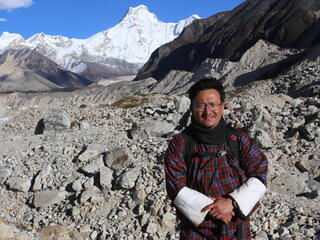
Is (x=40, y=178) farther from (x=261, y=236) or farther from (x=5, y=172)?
(x=261, y=236)

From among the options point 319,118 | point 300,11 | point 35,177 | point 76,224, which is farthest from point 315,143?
point 300,11

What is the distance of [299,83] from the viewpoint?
2934cm

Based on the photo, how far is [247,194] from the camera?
10.6 ft

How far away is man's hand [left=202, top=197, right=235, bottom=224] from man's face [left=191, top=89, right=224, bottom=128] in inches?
25.8

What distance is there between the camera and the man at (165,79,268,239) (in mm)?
3330

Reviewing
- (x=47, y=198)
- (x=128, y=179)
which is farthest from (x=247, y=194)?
(x=47, y=198)

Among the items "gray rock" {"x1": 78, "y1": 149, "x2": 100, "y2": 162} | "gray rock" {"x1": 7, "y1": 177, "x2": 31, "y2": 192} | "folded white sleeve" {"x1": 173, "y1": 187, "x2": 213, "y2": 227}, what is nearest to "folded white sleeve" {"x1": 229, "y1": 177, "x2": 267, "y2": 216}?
"folded white sleeve" {"x1": 173, "y1": 187, "x2": 213, "y2": 227}

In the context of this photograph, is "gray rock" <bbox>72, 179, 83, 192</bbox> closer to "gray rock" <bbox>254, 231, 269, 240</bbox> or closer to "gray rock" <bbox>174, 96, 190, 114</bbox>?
"gray rock" <bbox>254, 231, 269, 240</bbox>

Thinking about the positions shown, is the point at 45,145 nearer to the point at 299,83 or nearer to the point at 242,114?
the point at 242,114

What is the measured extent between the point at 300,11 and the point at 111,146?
202ft

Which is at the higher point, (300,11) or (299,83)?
(300,11)

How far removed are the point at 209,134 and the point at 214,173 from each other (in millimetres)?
344

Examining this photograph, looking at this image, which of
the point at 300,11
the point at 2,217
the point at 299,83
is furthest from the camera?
the point at 300,11

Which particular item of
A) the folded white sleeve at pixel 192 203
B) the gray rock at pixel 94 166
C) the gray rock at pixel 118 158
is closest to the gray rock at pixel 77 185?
the gray rock at pixel 94 166
